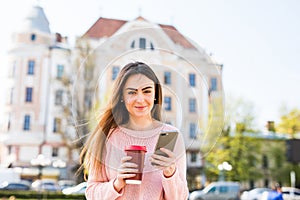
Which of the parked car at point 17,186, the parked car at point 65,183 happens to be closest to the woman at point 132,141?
the parked car at point 17,186

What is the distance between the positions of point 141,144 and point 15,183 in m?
7.45

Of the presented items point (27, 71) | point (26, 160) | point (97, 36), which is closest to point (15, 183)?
point (26, 160)

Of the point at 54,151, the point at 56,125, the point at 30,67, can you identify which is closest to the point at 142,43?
the point at 56,125

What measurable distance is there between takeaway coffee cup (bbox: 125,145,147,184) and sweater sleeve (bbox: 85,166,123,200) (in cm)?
4

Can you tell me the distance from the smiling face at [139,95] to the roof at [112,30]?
109 millimetres

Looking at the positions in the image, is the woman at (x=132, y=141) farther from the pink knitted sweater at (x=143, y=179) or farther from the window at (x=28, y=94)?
the window at (x=28, y=94)

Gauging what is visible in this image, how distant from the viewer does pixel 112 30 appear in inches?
28.8

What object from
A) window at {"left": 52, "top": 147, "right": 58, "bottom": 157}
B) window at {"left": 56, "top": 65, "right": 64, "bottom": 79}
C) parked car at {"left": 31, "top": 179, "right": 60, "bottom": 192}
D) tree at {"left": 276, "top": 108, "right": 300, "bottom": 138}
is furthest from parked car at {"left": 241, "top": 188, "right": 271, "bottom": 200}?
window at {"left": 56, "top": 65, "right": 64, "bottom": 79}

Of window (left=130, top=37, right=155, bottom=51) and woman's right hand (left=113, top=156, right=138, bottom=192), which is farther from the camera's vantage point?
window (left=130, top=37, right=155, bottom=51)

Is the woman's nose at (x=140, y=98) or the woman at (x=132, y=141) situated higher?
the woman's nose at (x=140, y=98)

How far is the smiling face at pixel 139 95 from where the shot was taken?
602mm

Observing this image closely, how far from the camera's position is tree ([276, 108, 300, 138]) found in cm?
991

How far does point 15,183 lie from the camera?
7.57 metres

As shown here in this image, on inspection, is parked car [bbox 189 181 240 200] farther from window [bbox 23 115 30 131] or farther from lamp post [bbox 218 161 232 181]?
window [bbox 23 115 30 131]
